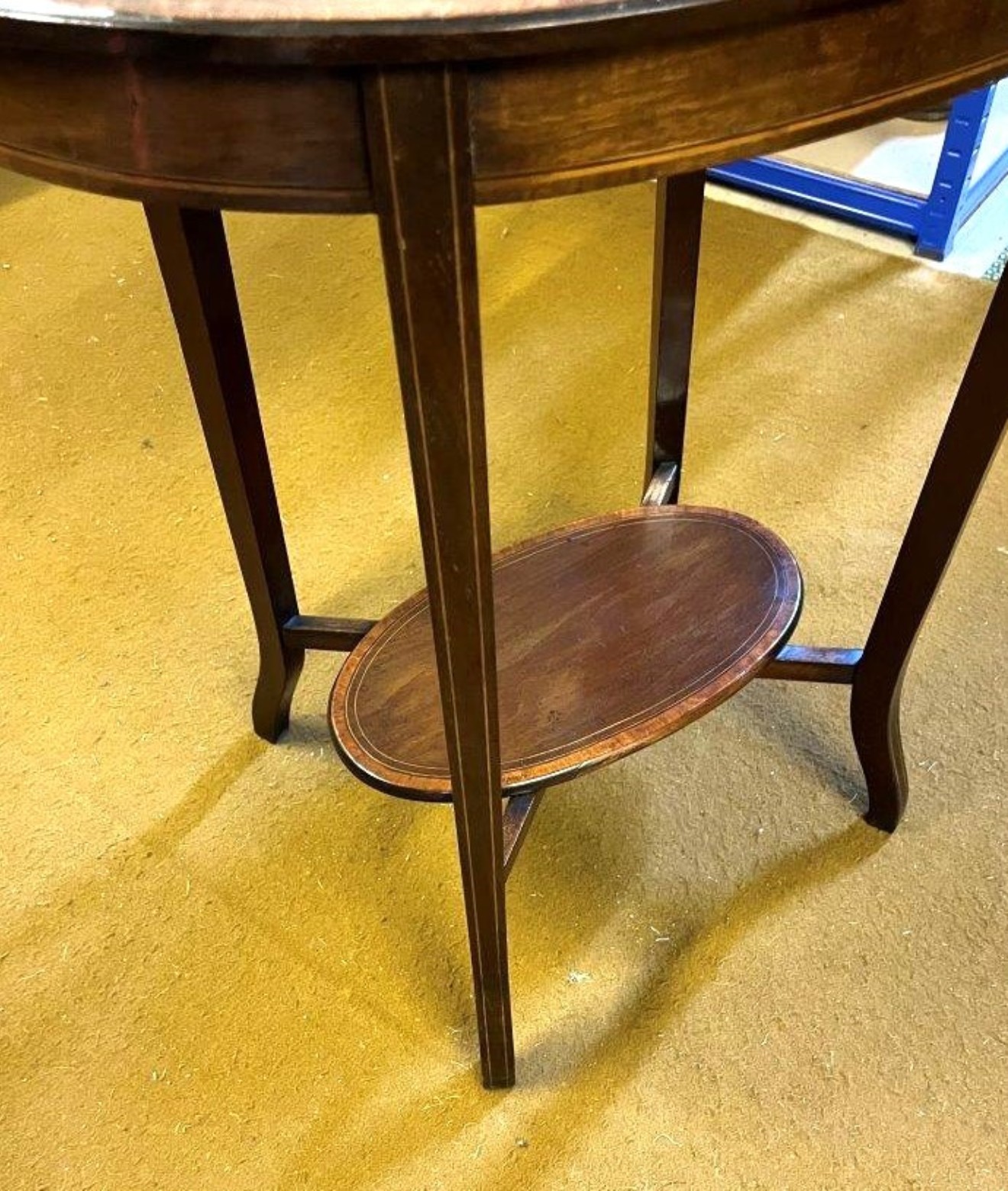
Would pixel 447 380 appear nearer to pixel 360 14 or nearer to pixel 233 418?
pixel 360 14

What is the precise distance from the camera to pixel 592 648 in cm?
94

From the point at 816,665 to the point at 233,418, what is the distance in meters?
0.51

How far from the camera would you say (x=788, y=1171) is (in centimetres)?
82

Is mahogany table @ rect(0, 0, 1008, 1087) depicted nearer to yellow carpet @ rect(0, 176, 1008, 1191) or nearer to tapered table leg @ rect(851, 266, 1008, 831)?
tapered table leg @ rect(851, 266, 1008, 831)

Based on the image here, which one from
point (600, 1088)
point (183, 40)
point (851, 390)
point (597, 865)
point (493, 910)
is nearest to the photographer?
point (183, 40)

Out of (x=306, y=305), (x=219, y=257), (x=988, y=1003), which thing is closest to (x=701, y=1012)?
(x=988, y=1003)

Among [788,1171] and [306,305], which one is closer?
[788,1171]

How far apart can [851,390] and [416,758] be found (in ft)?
2.84

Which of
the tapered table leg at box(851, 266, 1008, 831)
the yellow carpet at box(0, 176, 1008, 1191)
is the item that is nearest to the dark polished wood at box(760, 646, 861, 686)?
the tapered table leg at box(851, 266, 1008, 831)

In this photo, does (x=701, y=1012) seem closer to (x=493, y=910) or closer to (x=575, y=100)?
(x=493, y=910)

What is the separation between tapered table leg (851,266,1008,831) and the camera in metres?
0.74

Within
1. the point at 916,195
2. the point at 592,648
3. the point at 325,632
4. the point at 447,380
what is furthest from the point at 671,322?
the point at 916,195

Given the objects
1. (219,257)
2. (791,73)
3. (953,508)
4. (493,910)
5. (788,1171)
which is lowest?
(788,1171)

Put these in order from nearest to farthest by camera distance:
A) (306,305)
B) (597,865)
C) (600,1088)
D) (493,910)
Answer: (493,910) → (600,1088) → (597,865) → (306,305)
